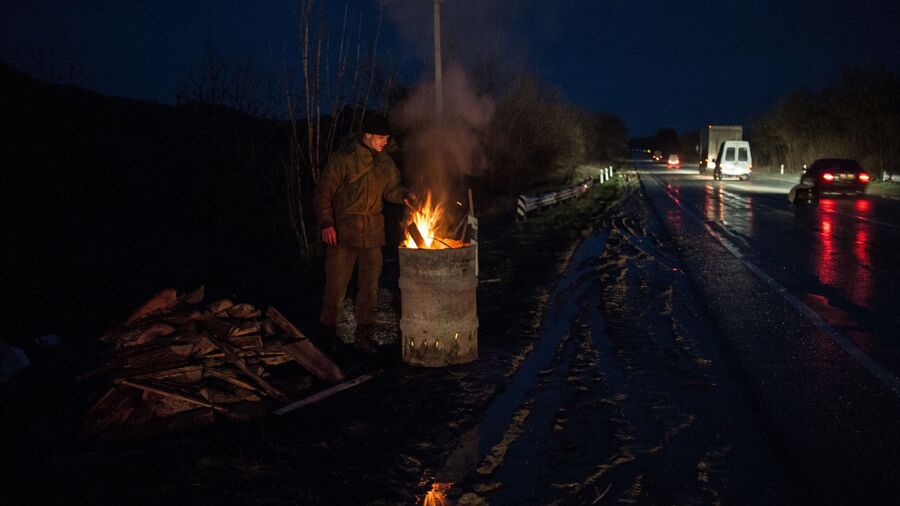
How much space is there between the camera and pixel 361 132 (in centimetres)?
599

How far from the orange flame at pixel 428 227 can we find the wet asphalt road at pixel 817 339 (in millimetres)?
2481

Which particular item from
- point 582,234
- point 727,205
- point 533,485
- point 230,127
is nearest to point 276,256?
point 230,127

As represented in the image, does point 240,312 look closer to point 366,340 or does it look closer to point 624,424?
point 366,340

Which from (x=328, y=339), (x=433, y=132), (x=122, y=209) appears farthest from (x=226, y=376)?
(x=122, y=209)

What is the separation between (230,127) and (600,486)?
45.6ft

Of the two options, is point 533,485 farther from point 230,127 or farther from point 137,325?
point 230,127

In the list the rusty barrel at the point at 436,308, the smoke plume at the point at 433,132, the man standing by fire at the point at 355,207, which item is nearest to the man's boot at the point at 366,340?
the man standing by fire at the point at 355,207

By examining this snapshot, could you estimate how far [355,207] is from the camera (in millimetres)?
5973

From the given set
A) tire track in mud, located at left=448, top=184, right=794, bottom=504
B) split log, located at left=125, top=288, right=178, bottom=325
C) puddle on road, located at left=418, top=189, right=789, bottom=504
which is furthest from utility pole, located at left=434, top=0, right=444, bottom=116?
split log, located at left=125, top=288, right=178, bottom=325

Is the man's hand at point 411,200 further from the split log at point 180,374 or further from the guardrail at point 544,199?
the guardrail at point 544,199

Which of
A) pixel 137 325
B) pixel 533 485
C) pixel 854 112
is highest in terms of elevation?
pixel 854 112

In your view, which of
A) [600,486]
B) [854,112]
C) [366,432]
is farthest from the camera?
[854,112]

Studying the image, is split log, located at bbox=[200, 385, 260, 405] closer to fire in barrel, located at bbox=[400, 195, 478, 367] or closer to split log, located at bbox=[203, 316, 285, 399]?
split log, located at bbox=[203, 316, 285, 399]

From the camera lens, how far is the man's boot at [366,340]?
612 centimetres
